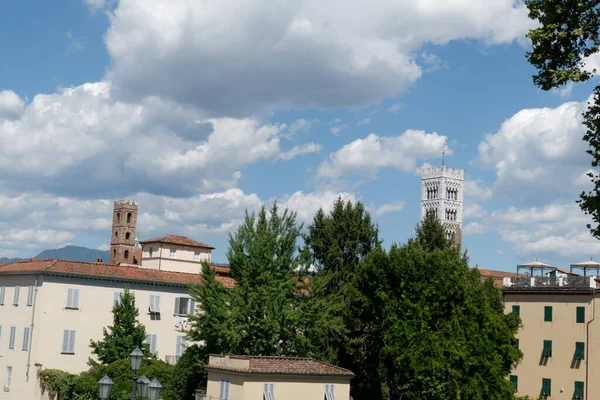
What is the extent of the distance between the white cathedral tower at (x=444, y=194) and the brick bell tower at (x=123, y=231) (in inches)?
3447

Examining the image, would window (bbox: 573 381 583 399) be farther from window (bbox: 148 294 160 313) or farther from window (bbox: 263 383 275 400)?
window (bbox: 148 294 160 313)

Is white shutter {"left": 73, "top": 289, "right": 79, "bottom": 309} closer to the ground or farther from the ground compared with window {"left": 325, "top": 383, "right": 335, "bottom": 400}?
farther from the ground

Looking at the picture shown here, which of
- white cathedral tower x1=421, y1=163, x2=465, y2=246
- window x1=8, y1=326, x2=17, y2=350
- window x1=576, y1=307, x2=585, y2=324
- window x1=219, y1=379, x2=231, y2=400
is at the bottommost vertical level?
window x1=219, y1=379, x2=231, y2=400

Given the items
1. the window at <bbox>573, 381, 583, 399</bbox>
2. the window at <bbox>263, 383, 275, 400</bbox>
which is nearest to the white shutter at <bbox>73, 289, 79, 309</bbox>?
the window at <bbox>263, 383, 275, 400</bbox>

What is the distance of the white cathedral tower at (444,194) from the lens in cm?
19188

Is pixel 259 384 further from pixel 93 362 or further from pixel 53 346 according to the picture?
pixel 53 346

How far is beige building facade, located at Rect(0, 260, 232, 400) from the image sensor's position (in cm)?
5868

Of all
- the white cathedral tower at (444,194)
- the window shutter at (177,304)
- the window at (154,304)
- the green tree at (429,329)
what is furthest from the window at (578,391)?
the white cathedral tower at (444,194)

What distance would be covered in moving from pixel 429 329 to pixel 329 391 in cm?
850

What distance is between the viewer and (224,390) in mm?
43844

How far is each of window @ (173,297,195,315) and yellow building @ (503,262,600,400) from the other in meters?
25.0

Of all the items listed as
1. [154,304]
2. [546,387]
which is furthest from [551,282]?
[154,304]

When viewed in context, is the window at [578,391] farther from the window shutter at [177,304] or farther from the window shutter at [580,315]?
the window shutter at [177,304]

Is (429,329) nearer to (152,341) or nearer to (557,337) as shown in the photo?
(557,337)
